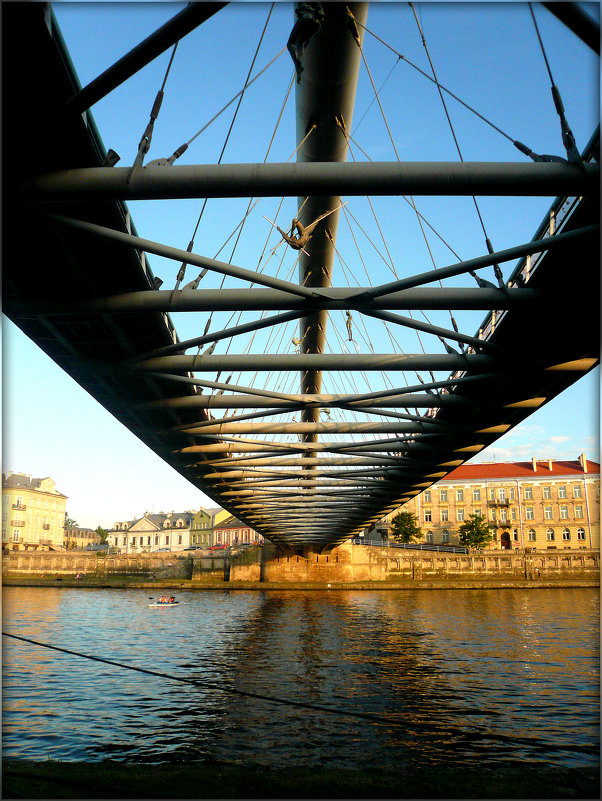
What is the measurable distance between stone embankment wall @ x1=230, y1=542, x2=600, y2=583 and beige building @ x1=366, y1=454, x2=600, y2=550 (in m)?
6.11

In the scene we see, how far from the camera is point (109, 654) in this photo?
3378cm

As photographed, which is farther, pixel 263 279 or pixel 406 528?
pixel 406 528

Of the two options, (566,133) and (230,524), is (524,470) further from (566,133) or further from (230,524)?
(566,133)

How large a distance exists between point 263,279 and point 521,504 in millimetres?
101386

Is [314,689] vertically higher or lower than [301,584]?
higher

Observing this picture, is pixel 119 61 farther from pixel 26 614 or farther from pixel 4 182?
pixel 26 614

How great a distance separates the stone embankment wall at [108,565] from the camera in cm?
9625

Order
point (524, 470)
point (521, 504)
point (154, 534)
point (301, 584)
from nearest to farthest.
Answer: point (301, 584) → point (521, 504) → point (524, 470) → point (154, 534)

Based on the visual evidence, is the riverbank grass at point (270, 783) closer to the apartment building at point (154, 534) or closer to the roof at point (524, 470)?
the roof at point (524, 470)

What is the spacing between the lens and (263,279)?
10.3 metres

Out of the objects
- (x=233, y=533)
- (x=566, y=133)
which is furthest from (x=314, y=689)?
(x=233, y=533)

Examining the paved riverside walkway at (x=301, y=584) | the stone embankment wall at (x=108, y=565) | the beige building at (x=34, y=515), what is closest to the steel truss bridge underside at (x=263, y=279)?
the paved riverside walkway at (x=301, y=584)

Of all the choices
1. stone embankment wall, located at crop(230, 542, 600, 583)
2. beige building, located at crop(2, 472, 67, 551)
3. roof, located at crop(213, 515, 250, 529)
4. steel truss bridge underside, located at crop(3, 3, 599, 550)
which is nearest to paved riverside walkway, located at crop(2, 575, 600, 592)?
stone embankment wall, located at crop(230, 542, 600, 583)

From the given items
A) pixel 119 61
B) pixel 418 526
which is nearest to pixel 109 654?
pixel 119 61
